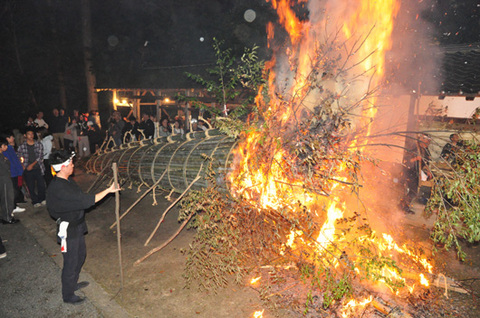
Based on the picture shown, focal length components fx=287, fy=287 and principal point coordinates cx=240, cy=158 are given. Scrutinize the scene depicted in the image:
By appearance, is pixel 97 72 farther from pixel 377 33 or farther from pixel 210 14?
pixel 377 33

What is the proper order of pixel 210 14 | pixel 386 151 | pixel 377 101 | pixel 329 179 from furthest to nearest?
pixel 210 14, pixel 386 151, pixel 377 101, pixel 329 179

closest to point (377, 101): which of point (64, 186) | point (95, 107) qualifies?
point (64, 186)

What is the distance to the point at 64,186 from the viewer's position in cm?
388

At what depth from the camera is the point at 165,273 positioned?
4586mm

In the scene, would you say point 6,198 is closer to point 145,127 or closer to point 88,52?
point 145,127

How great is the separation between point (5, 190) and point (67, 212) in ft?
11.9

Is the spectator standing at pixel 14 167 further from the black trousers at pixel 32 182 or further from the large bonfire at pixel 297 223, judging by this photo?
the large bonfire at pixel 297 223

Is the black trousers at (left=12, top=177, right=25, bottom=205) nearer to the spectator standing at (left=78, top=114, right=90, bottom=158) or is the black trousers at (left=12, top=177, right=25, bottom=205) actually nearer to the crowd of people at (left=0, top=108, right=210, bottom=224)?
the crowd of people at (left=0, top=108, right=210, bottom=224)

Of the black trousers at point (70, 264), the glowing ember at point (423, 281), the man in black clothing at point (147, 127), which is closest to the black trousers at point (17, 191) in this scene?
the black trousers at point (70, 264)

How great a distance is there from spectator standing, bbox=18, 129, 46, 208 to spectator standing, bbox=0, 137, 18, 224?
55 cm

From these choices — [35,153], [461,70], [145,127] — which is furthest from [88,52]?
[461,70]

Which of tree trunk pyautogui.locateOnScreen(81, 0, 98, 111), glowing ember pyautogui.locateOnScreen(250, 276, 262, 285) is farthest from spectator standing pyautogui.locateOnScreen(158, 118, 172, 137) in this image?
tree trunk pyautogui.locateOnScreen(81, 0, 98, 111)

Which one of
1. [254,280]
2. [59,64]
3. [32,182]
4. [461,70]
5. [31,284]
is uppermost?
[59,64]

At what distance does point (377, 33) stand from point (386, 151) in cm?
380
